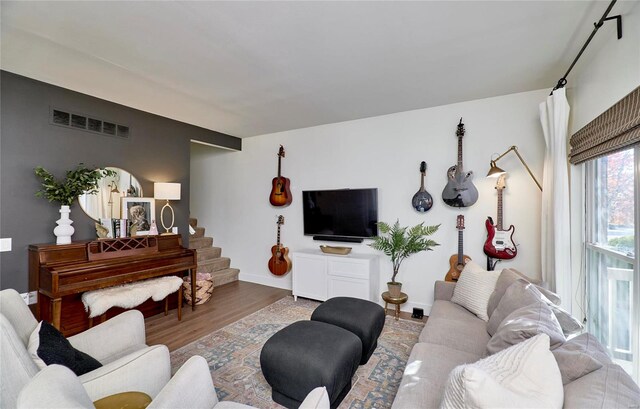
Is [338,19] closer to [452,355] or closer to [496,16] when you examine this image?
[496,16]

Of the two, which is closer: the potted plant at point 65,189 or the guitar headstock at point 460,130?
the potted plant at point 65,189

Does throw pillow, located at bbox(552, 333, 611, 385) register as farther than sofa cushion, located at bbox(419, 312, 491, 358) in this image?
No

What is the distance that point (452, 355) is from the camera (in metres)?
1.65

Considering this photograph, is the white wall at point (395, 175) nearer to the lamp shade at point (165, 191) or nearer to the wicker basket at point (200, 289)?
the wicker basket at point (200, 289)

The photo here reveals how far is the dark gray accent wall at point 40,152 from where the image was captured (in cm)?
249

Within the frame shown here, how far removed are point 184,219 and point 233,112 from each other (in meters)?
1.72

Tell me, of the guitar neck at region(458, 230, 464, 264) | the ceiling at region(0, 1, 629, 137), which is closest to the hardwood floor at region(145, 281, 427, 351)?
the guitar neck at region(458, 230, 464, 264)

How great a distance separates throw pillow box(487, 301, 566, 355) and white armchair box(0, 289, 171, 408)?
1.79 metres

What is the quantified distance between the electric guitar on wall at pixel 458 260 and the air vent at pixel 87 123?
13.7 feet

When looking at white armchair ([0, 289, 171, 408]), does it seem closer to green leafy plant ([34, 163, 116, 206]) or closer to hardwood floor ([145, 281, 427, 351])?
hardwood floor ([145, 281, 427, 351])

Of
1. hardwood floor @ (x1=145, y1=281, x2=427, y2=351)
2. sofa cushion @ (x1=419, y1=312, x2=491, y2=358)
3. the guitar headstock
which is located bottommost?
hardwood floor @ (x1=145, y1=281, x2=427, y2=351)

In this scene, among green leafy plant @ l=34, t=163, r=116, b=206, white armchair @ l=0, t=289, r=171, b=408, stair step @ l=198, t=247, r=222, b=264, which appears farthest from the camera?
stair step @ l=198, t=247, r=222, b=264

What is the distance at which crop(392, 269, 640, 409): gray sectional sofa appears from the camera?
840 millimetres

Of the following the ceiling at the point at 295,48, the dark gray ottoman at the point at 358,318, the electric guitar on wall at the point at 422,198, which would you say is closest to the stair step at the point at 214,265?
the ceiling at the point at 295,48
